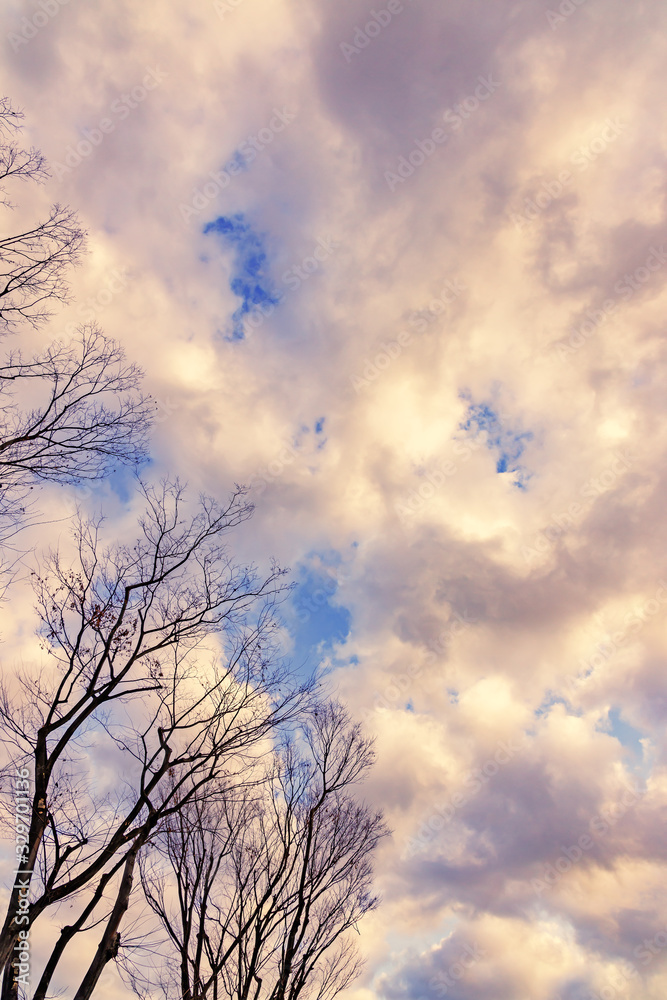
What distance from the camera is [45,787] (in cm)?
796

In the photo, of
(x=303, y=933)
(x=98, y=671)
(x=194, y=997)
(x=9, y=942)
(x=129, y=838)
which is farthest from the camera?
(x=303, y=933)

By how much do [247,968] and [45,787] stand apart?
28.4ft

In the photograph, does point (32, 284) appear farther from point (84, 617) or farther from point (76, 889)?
point (76, 889)

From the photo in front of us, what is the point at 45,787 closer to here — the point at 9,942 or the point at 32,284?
the point at 9,942

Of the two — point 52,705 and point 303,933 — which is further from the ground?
point 52,705

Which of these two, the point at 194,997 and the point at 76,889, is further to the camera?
the point at 194,997

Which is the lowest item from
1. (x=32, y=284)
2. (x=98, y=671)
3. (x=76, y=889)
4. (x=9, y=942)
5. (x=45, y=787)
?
(x=9, y=942)

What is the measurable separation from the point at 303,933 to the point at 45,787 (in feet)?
29.9

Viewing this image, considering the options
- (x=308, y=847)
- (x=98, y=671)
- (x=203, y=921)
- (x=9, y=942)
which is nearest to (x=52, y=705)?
(x=98, y=671)

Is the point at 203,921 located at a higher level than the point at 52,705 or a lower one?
lower

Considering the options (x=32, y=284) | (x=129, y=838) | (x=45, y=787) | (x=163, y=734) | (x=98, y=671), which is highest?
(x=32, y=284)

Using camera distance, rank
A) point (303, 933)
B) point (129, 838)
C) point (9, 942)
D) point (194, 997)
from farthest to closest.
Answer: point (303, 933)
point (194, 997)
point (129, 838)
point (9, 942)

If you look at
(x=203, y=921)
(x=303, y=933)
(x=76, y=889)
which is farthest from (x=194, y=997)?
(x=76, y=889)

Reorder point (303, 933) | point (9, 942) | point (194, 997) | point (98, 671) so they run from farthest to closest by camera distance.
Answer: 1. point (303, 933)
2. point (194, 997)
3. point (98, 671)
4. point (9, 942)
